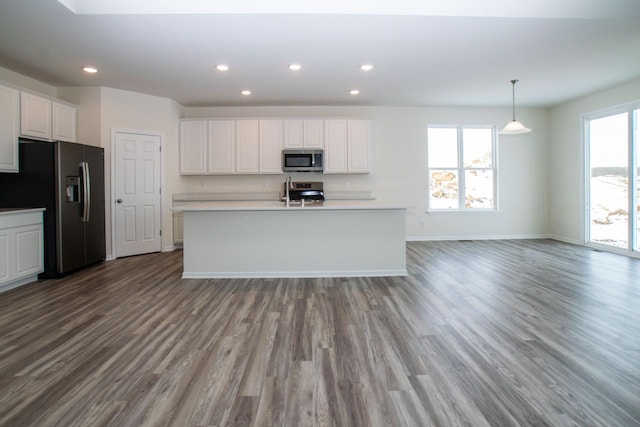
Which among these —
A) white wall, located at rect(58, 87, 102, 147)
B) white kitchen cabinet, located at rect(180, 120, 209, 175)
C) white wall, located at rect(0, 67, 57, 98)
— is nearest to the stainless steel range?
white kitchen cabinet, located at rect(180, 120, 209, 175)

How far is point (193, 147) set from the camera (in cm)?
611

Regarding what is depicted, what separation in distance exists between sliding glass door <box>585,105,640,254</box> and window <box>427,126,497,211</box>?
156cm

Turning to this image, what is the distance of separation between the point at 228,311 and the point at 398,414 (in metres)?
1.80

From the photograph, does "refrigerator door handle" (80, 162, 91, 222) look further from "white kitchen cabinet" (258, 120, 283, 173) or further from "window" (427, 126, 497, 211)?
"window" (427, 126, 497, 211)

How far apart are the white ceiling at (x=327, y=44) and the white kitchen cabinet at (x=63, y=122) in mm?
419

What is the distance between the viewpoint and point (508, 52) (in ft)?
12.7

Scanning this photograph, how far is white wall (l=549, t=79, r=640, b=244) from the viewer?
5883mm

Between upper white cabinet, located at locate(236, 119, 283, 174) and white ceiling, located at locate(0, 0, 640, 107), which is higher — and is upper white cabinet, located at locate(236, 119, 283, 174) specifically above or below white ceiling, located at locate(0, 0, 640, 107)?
below

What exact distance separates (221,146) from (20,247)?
327 centimetres

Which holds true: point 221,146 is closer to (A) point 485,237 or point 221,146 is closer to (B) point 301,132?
(B) point 301,132

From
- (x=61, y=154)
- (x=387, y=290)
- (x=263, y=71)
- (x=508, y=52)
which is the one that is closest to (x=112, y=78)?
(x=61, y=154)

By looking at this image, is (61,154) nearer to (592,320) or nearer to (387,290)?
(387,290)

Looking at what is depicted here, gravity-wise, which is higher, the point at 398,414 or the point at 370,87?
the point at 370,87

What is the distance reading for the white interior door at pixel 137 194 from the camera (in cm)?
524
